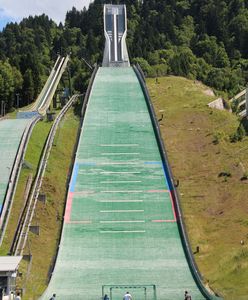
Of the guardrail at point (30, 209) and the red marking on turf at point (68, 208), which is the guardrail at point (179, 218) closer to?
the red marking on turf at point (68, 208)

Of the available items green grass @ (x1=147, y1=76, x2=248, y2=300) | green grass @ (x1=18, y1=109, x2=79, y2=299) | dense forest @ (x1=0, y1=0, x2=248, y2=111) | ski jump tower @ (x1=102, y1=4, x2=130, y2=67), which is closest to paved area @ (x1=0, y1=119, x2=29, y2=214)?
green grass @ (x1=18, y1=109, x2=79, y2=299)

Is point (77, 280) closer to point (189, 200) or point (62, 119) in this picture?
point (189, 200)

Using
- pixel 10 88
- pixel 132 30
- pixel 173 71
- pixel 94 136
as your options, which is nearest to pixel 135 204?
pixel 94 136

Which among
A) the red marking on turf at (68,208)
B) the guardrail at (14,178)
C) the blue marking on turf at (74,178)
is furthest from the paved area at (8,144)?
the blue marking on turf at (74,178)

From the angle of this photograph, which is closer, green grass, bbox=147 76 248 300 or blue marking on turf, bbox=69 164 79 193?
green grass, bbox=147 76 248 300

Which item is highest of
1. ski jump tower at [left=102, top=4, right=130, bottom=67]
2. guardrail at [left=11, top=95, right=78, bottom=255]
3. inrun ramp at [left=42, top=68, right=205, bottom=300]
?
ski jump tower at [left=102, top=4, right=130, bottom=67]

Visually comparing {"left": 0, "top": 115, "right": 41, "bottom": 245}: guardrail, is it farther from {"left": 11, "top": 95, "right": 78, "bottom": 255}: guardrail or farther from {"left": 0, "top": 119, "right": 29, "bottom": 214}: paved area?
{"left": 11, "top": 95, "right": 78, "bottom": 255}: guardrail
